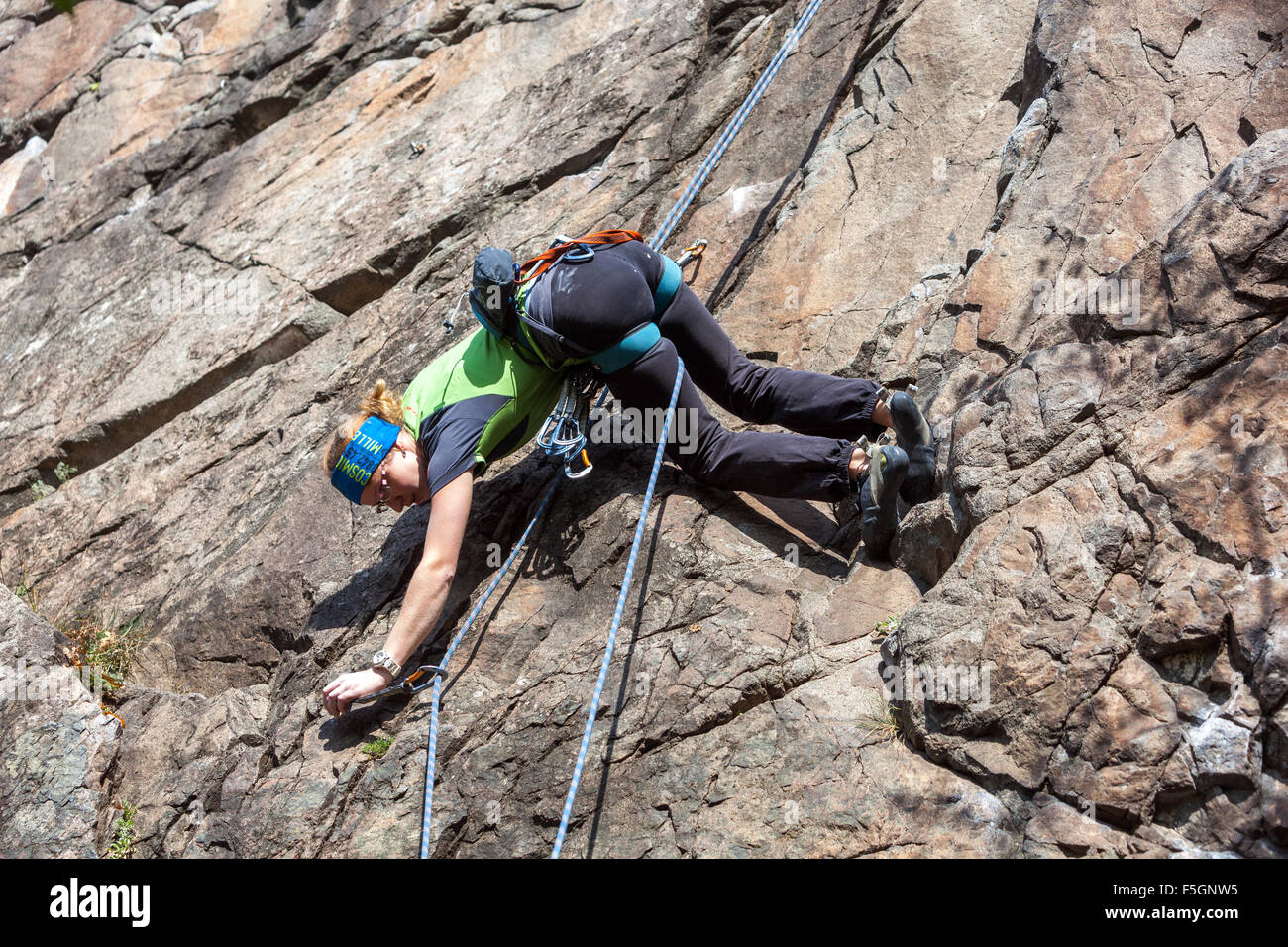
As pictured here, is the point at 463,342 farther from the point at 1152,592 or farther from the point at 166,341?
the point at 166,341

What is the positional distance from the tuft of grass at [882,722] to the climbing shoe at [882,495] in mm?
700

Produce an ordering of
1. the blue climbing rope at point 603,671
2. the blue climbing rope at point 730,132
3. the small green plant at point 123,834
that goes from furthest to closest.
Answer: the blue climbing rope at point 730,132 → the small green plant at point 123,834 → the blue climbing rope at point 603,671

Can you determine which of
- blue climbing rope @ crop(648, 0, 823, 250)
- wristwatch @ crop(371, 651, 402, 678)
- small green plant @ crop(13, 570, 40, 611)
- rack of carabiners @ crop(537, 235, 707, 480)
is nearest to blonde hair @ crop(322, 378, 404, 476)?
rack of carabiners @ crop(537, 235, 707, 480)

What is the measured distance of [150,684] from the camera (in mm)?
5199

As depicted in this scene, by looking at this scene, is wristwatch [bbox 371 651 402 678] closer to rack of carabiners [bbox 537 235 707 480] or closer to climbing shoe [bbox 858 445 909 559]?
rack of carabiners [bbox 537 235 707 480]

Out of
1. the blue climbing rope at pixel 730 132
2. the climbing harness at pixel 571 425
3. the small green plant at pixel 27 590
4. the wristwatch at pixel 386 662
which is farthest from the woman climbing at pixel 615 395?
the small green plant at pixel 27 590

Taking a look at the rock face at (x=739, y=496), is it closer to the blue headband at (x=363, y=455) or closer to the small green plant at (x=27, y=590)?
the small green plant at (x=27, y=590)

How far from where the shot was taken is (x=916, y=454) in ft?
13.4

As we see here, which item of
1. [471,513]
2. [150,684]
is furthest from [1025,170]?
[150,684]

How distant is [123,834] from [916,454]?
11.3 ft

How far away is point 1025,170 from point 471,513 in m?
2.92

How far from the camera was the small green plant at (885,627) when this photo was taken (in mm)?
3832

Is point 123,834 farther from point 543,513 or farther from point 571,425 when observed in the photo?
point 571,425

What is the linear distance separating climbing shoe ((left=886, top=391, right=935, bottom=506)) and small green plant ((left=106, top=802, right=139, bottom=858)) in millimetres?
3295
